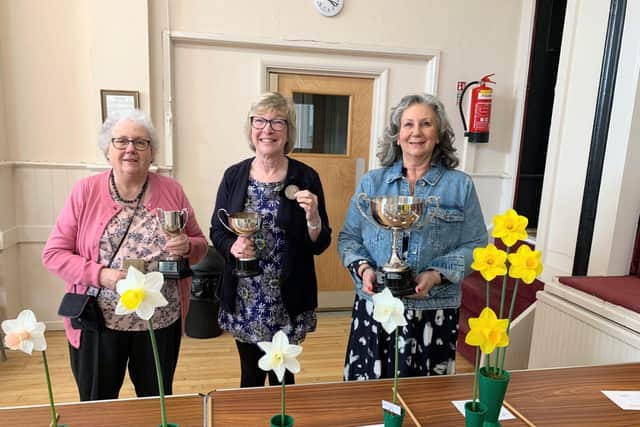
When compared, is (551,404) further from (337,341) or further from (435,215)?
(337,341)

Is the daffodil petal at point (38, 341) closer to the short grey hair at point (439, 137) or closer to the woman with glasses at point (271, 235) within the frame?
the woman with glasses at point (271, 235)

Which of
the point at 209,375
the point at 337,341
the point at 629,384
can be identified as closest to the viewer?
the point at 629,384

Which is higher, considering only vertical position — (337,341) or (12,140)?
(12,140)

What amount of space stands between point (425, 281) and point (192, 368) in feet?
6.30

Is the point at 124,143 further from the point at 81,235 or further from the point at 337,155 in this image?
the point at 337,155

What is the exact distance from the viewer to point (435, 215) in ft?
4.87

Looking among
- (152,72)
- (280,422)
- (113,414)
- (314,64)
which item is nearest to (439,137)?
(280,422)

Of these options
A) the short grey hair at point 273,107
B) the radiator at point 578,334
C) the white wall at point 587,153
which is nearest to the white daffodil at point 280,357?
the short grey hair at point 273,107

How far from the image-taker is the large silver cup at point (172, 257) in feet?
4.88

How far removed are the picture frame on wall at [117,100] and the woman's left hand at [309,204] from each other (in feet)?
6.61

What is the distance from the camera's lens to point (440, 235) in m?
1.50

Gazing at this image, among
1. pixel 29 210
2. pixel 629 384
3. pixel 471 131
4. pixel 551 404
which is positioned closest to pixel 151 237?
pixel 551 404

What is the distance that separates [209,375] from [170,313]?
1.25m

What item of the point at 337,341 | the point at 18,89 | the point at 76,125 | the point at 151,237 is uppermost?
the point at 18,89
